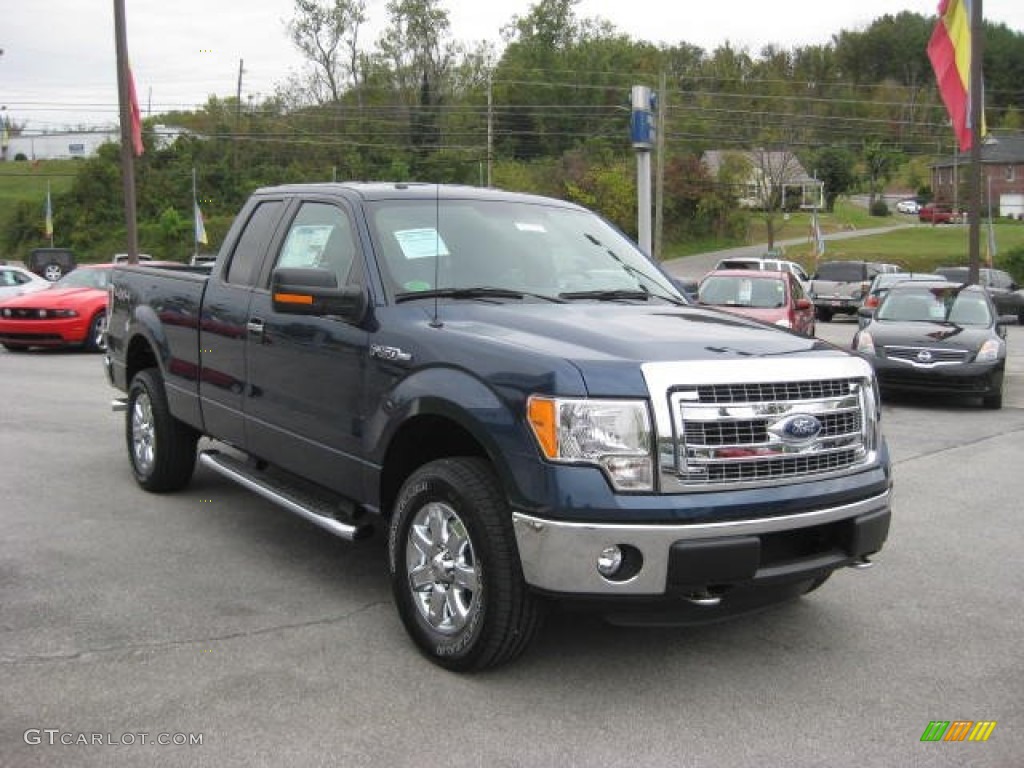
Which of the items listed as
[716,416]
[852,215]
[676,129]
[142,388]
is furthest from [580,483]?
[852,215]

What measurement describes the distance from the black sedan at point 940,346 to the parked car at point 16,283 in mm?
14817

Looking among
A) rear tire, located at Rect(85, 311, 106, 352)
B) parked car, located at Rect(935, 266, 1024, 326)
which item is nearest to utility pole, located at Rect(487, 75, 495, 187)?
parked car, located at Rect(935, 266, 1024, 326)

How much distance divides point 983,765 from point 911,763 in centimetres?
24

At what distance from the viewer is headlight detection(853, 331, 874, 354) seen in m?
12.2

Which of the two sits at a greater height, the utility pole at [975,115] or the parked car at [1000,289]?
the utility pole at [975,115]

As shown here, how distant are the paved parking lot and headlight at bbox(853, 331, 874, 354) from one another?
20.6 ft

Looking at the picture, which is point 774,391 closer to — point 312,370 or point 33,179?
point 312,370

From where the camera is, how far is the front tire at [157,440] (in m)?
6.51

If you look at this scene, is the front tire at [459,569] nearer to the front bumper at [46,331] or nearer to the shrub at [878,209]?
the front bumper at [46,331]

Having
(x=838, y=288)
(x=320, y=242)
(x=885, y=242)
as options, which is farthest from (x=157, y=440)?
(x=885, y=242)

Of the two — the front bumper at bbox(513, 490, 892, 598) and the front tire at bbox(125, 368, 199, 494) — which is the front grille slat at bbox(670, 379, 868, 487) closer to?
the front bumper at bbox(513, 490, 892, 598)

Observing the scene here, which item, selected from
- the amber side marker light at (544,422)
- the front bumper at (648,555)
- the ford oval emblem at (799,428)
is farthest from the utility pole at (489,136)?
the front bumper at (648,555)

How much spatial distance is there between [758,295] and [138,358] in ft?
34.0

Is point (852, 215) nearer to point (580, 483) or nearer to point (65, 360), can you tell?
point (65, 360)
